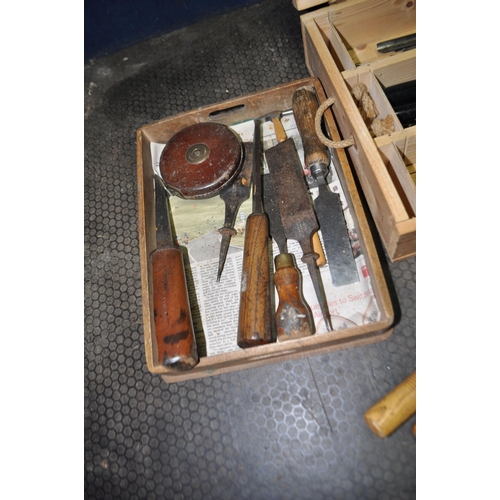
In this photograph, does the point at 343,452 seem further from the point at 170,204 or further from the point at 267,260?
the point at 170,204

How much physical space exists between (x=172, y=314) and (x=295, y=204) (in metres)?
0.29

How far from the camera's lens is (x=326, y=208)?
664 millimetres

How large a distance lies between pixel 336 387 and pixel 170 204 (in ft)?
1.65

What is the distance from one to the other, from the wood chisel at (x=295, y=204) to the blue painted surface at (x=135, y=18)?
0.62 meters

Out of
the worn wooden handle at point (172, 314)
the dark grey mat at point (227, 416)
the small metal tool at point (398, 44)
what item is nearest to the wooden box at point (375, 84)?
the small metal tool at point (398, 44)

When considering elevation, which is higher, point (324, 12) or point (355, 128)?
point (324, 12)

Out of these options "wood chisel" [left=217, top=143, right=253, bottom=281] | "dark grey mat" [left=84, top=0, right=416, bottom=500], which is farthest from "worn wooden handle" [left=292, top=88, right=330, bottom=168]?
"dark grey mat" [left=84, top=0, right=416, bottom=500]

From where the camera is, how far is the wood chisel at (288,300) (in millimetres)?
542

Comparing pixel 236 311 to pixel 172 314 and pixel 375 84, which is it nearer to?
pixel 172 314

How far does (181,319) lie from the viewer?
0.56m

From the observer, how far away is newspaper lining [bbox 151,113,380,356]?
62 cm

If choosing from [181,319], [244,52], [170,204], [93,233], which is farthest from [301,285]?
[244,52]

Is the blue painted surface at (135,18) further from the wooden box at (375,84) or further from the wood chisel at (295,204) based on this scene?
the wood chisel at (295,204)

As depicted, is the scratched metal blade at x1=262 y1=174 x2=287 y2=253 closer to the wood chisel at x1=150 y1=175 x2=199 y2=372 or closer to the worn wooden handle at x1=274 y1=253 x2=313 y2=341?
the worn wooden handle at x1=274 y1=253 x2=313 y2=341
